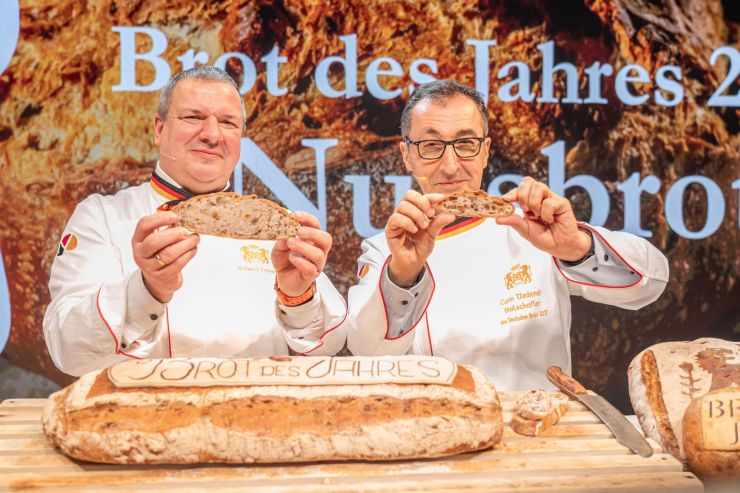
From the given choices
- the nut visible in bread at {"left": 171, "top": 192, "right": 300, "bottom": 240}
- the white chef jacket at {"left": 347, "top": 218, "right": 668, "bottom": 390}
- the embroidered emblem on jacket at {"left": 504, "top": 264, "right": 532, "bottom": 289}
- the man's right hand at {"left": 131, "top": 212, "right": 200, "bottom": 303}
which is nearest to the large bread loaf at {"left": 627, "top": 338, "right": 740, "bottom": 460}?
the white chef jacket at {"left": 347, "top": 218, "right": 668, "bottom": 390}

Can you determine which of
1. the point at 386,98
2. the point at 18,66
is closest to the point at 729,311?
the point at 386,98

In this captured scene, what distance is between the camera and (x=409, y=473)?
5.48 ft

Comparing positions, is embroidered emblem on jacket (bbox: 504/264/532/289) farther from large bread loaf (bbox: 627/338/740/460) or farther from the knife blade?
large bread loaf (bbox: 627/338/740/460)

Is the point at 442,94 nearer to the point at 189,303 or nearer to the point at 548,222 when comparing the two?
the point at 548,222

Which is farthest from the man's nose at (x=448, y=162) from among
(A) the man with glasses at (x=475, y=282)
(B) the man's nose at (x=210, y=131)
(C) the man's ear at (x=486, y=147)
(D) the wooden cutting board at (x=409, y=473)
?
(D) the wooden cutting board at (x=409, y=473)

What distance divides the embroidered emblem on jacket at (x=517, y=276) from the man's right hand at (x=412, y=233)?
0.61 metres

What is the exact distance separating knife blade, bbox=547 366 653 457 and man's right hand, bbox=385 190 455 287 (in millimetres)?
626

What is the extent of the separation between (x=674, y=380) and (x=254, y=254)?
65.9 inches

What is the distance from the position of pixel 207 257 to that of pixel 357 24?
133cm

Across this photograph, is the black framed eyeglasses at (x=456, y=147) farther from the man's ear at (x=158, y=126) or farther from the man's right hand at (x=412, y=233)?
the man's ear at (x=158, y=126)

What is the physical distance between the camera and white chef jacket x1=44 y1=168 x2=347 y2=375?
2.57 meters

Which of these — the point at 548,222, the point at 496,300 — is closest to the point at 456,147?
the point at 548,222

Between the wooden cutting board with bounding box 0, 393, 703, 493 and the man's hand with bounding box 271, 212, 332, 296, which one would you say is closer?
the wooden cutting board with bounding box 0, 393, 703, 493

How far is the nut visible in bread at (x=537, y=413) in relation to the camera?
1.87 metres
